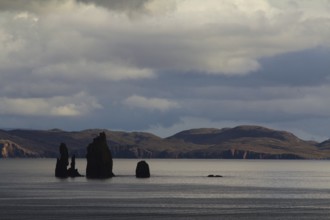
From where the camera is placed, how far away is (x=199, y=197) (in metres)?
165

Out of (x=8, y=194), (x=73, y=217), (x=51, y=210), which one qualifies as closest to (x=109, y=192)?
(x=8, y=194)

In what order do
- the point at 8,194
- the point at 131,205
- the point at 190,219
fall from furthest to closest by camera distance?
the point at 8,194, the point at 131,205, the point at 190,219

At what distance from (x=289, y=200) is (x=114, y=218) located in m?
56.4

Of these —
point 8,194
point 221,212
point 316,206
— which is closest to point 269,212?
point 221,212

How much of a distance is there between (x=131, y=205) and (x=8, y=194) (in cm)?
4077

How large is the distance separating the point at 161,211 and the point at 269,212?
18031mm

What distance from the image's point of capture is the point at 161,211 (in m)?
128

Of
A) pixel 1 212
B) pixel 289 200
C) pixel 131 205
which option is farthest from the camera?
pixel 289 200

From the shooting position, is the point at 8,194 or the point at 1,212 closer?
the point at 1,212

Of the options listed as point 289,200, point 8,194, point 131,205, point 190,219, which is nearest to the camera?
point 190,219

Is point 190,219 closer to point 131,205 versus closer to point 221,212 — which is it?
point 221,212

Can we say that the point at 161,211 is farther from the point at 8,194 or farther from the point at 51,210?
the point at 8,194

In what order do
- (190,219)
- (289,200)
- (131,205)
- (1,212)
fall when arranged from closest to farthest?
(190,219)
(1,212)
(131,205)
(289,200)

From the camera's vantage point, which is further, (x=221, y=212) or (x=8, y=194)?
(x=8, y=194)
